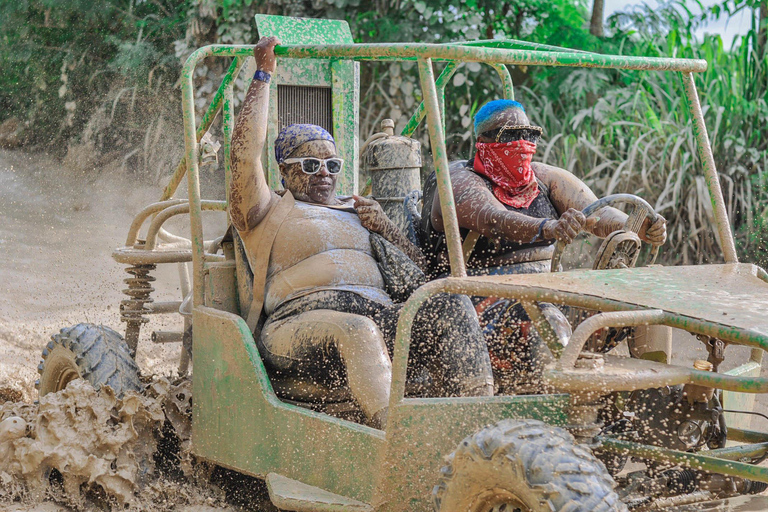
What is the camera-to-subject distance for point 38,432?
4.08 metres

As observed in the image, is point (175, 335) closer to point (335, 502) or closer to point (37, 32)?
point (335, 502)

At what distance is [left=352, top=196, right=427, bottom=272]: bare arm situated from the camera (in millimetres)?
4023

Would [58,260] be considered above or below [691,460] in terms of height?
below

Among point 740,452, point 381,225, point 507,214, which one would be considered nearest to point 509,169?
point 507,214

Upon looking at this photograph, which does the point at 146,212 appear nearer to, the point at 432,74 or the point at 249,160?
the point at 249,160

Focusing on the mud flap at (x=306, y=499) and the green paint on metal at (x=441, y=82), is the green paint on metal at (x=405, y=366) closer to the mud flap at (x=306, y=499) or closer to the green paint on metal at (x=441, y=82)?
the mud flap at (x=306, y=499)

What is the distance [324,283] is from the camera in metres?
3.82

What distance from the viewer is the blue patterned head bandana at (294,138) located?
4078 millimetres

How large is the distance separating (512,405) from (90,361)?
7.19 feet

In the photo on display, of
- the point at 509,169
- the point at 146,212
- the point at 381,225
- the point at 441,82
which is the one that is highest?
the point at 441,82

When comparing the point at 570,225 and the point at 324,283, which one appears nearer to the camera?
the point at 570,225

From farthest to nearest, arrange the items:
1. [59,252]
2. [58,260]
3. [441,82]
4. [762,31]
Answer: [59,252] → [58,260] → [762,31] → [441,82]

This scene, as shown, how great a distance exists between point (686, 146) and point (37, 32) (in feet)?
24.1

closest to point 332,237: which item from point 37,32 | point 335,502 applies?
point 335,502
